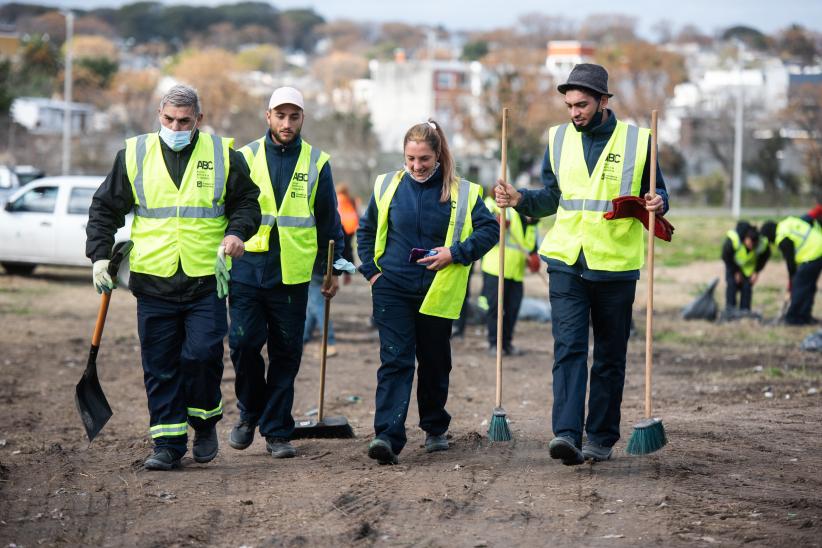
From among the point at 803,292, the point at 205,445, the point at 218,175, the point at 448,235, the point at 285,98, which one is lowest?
the point at 205,445

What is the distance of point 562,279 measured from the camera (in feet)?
23.7

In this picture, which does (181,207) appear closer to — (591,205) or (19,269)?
(591,205)

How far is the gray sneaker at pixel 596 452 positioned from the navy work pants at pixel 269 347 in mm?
1839

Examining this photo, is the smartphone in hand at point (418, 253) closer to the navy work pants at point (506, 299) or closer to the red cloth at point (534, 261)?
the navy work pants at point (506, 299)

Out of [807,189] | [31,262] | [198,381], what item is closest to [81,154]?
[807,189]

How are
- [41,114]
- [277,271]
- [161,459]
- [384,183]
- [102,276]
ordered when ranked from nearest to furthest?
[102,276] → [161,459] → [384,183] → [277,271] → [41,114]

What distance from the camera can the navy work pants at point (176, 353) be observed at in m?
7.13

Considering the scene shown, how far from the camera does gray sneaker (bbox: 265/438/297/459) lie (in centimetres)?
772

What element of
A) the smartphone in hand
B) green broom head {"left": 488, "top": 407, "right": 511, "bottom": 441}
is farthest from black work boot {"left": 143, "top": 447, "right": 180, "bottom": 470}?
green broom head {"left": 488, "top": 407, "right": 511, "bottom": 441}

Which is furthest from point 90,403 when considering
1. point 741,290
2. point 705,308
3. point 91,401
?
point 741,290

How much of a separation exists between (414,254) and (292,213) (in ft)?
2.93

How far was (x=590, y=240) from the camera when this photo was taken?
712 centimetres

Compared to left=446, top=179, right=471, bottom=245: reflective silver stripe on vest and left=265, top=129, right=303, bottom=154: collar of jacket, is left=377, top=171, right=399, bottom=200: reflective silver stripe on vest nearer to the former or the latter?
left=446, top=179, right=471, bottom=245: reflective silver stripe on vest

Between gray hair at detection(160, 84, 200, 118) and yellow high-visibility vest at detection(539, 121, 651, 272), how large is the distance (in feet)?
6.74
